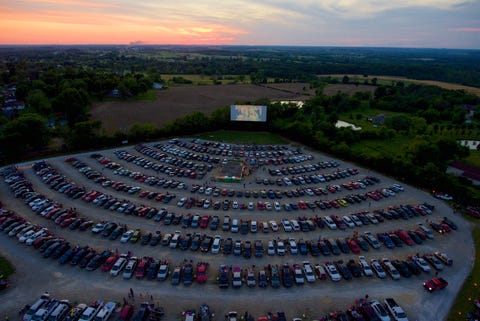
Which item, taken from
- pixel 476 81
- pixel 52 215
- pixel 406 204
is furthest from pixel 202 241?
pixel 476 81

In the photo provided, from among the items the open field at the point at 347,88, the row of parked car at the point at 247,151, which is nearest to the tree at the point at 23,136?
the row of parked car at the point at 247,151

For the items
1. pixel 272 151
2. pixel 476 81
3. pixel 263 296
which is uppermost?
pixel 476 81

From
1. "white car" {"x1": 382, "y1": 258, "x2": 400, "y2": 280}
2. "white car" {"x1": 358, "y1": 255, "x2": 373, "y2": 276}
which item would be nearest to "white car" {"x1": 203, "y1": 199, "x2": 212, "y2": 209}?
"white car" {"x1": 358, "y1": 255, "x2": 373, "y2": 276}

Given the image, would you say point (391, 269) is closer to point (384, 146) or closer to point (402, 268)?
point (402, 268)

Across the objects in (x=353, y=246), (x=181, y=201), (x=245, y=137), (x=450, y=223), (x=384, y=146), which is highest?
(x=245, y=137)

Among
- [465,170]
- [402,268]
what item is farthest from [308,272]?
[465,170]

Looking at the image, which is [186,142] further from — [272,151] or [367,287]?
[367,287]

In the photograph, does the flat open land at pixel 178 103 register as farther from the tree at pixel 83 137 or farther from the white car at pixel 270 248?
the white car at pixel 270 248
